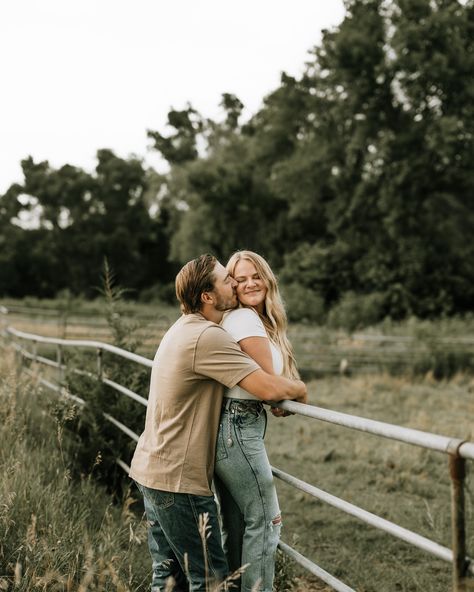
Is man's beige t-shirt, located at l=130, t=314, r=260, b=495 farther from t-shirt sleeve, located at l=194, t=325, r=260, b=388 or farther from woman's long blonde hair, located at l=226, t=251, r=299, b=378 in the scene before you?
woman's long blonde hair, located at l=226, t=251, r=299, b=378

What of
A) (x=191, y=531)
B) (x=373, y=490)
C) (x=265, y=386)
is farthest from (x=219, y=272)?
(x=373, y=490)

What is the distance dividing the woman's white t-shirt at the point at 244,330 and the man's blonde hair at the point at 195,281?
0.16 metres

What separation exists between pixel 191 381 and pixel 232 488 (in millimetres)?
494

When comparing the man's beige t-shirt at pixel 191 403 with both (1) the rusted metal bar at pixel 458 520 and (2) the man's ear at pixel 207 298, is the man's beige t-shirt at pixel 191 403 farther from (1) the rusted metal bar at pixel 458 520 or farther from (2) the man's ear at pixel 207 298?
(1) the rusted metal bar at pixel 458 520

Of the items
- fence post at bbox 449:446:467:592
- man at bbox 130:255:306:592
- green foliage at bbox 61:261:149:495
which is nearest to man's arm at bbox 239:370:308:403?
man at bbox 130:255:306:592

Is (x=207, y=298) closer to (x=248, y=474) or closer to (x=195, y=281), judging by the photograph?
(x=195, y=281)

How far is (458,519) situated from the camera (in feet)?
6.48

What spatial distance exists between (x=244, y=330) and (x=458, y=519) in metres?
1.30

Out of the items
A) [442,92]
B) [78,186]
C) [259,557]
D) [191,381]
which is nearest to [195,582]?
[259,557]

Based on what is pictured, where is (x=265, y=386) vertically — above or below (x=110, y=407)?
above

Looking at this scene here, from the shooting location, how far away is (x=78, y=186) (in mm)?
50688

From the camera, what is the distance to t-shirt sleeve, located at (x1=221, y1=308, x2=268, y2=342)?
3.01 m

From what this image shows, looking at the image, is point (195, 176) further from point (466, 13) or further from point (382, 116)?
point (466, 13)

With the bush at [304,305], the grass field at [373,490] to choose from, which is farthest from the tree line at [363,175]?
the grass field at [373,490]
